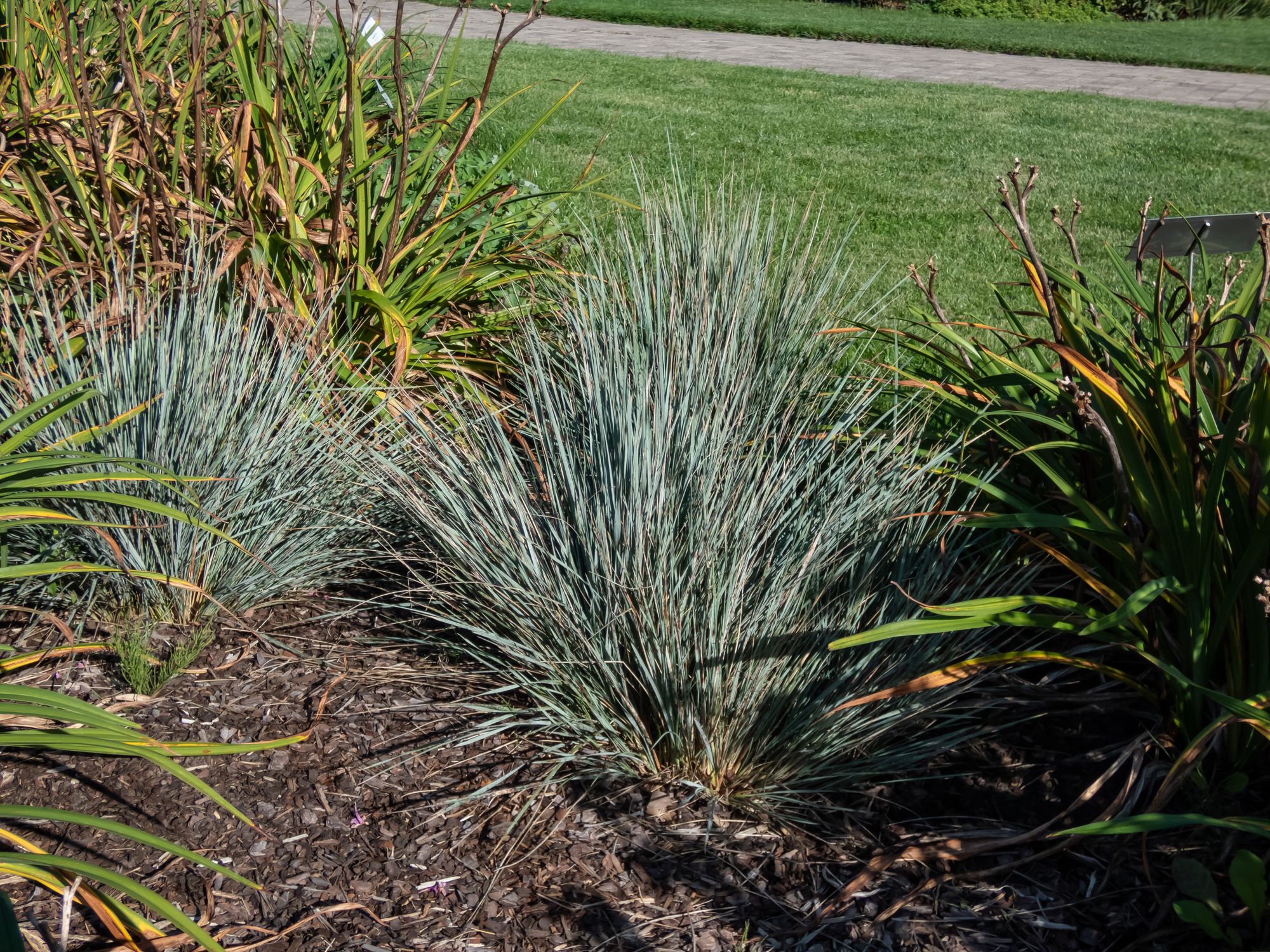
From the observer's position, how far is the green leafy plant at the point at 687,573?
7.39 feet

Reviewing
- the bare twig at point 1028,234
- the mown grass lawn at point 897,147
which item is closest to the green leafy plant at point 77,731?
the bare twig at point 1028,234

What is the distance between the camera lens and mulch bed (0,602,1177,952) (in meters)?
2.00

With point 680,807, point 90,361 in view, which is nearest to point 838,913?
point 680,807

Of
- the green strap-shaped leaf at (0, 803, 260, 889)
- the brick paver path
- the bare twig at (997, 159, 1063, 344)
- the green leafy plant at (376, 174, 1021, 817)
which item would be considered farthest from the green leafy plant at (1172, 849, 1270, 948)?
the brick paver path

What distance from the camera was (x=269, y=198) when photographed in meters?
3.57

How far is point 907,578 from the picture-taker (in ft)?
7.83

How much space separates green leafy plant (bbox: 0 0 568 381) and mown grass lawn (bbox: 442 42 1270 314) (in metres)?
1.62

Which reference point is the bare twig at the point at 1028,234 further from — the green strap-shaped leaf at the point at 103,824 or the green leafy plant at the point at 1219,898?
the green strap-shaped leaf at the point at 103,824

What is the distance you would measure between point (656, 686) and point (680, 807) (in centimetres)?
26

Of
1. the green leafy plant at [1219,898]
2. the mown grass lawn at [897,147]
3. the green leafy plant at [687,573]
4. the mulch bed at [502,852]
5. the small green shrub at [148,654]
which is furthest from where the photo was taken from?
the mown grass lawn at [897,147]

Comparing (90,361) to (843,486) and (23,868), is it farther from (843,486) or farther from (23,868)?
(843,486)

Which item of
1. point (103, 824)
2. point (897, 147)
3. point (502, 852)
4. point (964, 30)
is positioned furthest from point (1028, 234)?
point (964, 30)

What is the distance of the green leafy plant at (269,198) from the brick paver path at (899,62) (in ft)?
23.4

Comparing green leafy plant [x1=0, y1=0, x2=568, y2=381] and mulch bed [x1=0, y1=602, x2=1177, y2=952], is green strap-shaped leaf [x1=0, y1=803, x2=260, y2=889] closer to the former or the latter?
mulch bed [x1=0, y1=602, x2=1177, y2=952]
